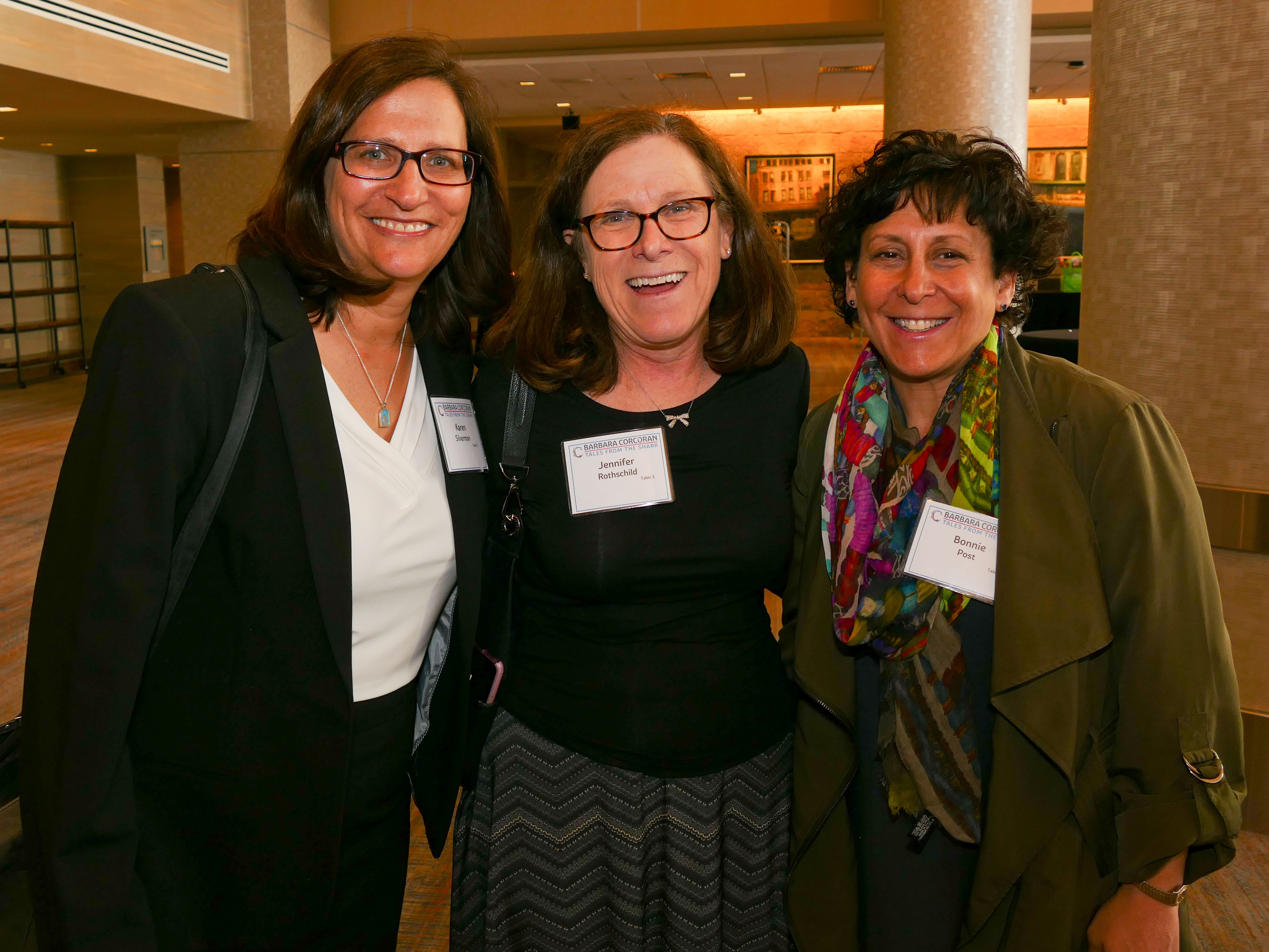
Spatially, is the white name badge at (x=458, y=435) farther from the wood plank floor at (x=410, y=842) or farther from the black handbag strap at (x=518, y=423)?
the wood plank floor at (x=410, y=842)

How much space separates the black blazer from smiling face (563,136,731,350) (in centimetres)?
63

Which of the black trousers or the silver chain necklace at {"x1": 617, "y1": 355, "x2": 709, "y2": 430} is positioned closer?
the black trousers

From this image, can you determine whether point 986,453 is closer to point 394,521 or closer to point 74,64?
point 394,521

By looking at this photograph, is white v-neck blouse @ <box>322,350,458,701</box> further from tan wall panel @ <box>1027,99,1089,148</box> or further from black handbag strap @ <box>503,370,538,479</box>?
tan wall panel @ <box>1027,99,1089,148</box>

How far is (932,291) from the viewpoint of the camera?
1.62m

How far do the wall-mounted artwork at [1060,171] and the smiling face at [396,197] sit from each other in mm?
15267

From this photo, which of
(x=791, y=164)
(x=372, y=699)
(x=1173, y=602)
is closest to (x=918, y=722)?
(x=1173, y=602)

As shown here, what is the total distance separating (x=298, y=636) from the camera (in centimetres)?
142

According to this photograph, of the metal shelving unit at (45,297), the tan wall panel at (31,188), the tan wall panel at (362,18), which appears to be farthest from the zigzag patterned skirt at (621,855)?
the tan wall panel at (31,188)

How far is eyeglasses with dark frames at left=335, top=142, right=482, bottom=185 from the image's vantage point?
1.61m

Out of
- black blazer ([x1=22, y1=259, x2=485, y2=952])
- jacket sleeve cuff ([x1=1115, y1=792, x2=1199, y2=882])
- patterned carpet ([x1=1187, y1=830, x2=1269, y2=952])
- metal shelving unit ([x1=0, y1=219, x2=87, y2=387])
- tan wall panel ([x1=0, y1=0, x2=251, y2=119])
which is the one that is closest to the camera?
black blazer ([x1=22, y1=259, x2=485, y2=952])

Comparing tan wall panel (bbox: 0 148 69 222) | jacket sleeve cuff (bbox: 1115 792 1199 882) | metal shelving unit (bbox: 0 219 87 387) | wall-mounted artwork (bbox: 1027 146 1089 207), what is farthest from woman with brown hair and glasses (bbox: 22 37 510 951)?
tan wall panel (bbox: 0 148 69 222)

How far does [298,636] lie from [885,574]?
0.98m

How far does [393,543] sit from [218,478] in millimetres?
324
